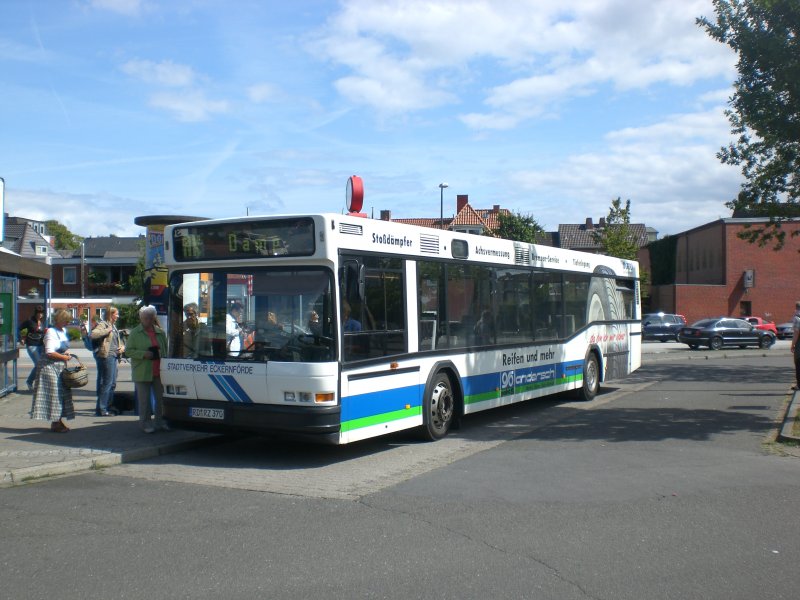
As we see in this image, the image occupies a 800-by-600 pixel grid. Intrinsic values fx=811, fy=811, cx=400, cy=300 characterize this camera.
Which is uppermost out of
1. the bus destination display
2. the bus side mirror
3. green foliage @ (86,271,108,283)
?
green foliage @ (86,271,108,283)

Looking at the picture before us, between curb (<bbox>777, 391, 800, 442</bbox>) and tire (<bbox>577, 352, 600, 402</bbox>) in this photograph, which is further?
tire (<bbox>577, 352, 600, 402</bbox>)

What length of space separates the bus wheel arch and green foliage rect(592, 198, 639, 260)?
115ft

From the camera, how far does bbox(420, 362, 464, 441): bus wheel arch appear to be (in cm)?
1092

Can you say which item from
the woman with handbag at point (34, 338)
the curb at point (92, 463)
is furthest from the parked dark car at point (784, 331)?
the curb at point (92, 463)

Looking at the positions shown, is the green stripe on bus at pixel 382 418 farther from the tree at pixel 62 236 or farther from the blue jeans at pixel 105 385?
the tree at pixel 62 236

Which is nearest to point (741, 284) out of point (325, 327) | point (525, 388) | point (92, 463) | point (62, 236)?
point (525, 388)

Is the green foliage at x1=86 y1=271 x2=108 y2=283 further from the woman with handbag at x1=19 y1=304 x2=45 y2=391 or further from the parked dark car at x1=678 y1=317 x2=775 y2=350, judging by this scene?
the woman with handbag at x1=19 y1=304 x2=45 y2=391

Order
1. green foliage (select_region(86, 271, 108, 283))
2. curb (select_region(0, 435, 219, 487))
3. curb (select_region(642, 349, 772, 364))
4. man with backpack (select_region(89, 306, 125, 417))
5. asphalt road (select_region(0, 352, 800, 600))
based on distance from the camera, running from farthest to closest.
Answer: green foliage (select_region(86, 271, 108, 283)) → curb (select_region(642, 349, 772, 364)) → man with backpack (select_region(89, 306, 125, 417)) → curb (select_region(0, 435, 219, 487)) → asphalt road (select_region(0, 352, 800, 600))

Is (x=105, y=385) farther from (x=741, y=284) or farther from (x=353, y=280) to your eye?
(x=741, y=284)

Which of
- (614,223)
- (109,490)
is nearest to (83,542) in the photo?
(109,490)

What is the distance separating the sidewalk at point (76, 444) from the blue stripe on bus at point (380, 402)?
2.63m

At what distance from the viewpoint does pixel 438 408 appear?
36.8ft

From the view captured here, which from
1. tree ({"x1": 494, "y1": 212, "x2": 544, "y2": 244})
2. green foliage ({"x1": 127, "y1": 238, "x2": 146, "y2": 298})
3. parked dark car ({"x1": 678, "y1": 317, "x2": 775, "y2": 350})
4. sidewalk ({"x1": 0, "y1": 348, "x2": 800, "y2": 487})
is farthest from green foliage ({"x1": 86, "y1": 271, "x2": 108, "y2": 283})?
sidewalk ({"x1": 0, "y1": 348, "x2": 800, "y2": 487})

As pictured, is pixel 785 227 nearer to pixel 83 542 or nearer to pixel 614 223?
pixel 614 223
